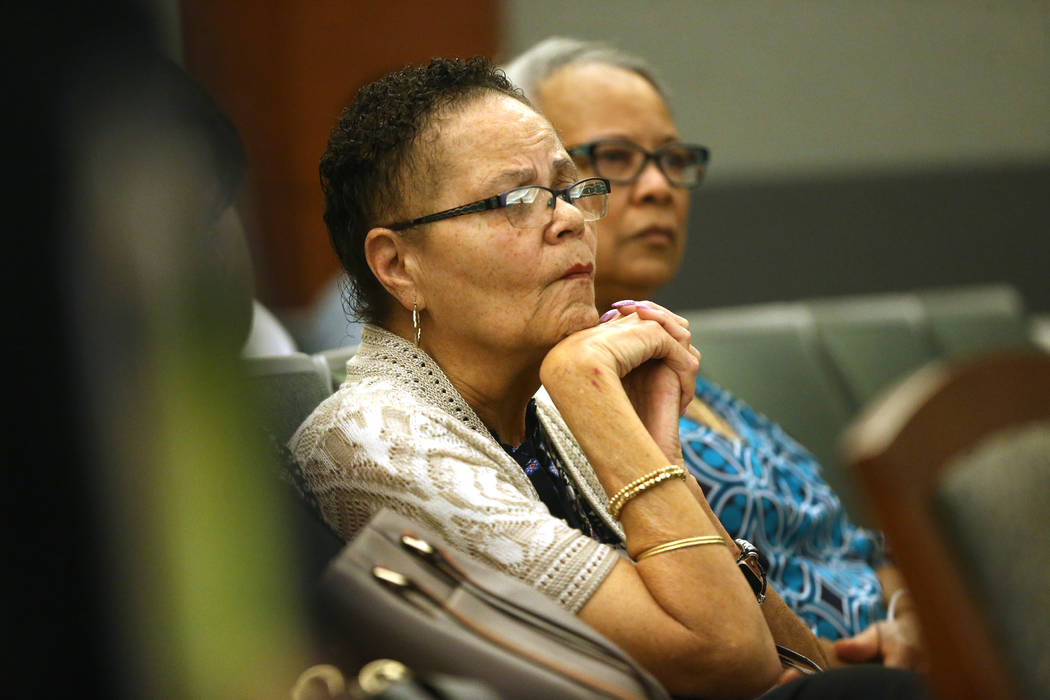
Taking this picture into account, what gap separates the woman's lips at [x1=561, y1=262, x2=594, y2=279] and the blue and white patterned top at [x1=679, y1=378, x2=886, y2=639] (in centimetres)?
41

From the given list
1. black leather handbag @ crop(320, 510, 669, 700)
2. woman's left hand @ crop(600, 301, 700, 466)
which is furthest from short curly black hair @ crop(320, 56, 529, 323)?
black leather handbag @ crop(320, 510, 669, 700)

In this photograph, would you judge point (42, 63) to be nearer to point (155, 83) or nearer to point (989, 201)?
point (155, 83)

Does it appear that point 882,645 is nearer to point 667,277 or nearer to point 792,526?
point 792,526

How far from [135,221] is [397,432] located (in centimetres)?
41

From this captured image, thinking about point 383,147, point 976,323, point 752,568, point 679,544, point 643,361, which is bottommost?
point 976,323

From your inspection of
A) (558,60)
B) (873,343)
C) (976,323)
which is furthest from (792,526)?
(976,323)

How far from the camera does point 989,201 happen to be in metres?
3.77

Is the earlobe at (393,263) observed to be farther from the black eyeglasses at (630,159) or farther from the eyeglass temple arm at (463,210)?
the black eyeglasses at (630,159)

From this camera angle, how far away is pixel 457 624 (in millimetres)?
826

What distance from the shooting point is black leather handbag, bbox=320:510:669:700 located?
0.81 metres

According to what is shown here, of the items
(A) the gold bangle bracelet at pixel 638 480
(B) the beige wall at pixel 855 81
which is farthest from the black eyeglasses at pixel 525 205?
(B) the beige wall at pixel 855 81

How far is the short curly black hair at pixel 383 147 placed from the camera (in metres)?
1.10

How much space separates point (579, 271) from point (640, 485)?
0.88ft

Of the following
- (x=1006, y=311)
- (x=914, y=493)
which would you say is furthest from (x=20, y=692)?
(x=1006, y=311)
